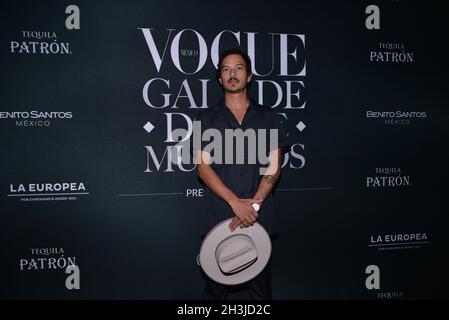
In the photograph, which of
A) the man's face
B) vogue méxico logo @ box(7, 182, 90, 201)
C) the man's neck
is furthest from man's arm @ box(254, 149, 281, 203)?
vogue méxico logo @ box(7, 182, 90, 201)

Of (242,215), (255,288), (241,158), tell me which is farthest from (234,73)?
(255,288)

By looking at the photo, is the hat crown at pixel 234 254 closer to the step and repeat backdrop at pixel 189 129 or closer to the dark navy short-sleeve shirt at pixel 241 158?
the dark navy short-sleeve shirt at pixel 241 158

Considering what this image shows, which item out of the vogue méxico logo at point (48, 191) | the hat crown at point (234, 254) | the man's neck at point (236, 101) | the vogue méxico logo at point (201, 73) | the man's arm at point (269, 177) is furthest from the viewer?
the vogue méxico logo at point (201, 73)

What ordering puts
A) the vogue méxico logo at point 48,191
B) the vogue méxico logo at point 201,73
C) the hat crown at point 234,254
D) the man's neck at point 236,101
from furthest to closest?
the vogue méxico logo at point 201,73
the vogue méxico logo at point 48,191
the man's neck at point 236,101
the hat crown at point 234,254

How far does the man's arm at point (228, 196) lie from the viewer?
6.75ft

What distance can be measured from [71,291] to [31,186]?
75 centimetres

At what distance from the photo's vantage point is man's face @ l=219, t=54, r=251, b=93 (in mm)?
2176

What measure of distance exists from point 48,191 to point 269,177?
4.76 feet

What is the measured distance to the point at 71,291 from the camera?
257 centimetres

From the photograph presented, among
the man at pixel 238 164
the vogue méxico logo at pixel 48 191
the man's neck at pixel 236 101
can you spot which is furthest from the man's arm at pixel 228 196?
the vogue méxico logo at pixel 48 191

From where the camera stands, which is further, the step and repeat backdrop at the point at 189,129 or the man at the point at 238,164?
the step and repeat backdrop at the point at 189,129

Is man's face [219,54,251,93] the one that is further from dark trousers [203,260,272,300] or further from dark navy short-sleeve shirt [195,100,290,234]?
dark trousers [203,260,272,300]

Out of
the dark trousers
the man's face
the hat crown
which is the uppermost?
the man's face
